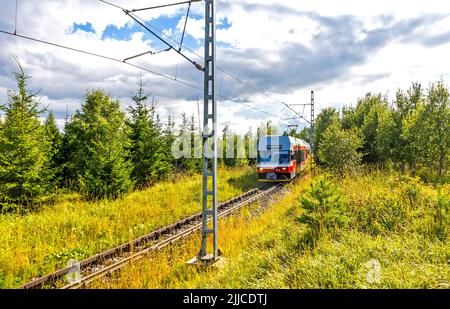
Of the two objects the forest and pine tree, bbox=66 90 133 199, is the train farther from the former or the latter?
pine tree, bbox=66 90 133 199

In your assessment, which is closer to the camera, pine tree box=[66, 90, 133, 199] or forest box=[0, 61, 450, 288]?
forest box=[0, 61, 450, 288]

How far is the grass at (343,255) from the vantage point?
465 cm

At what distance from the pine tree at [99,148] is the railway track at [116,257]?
5336mm

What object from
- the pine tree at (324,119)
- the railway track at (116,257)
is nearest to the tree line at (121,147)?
the railway track at (116,257)

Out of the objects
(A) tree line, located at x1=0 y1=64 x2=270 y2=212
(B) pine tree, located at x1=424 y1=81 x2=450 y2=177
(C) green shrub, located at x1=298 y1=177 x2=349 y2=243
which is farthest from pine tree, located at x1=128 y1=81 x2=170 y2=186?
(B) pine tree, located at x1=424 y1=81 x2=450 y2=177

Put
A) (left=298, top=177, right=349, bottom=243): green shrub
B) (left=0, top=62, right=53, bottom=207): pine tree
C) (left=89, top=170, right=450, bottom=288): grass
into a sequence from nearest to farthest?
(left=89, top=170, right=450, bottom=288): grass < (left=298, top=177, right=349, bottom=243): green shrub < (left=0, top=62, right=53, bottom=207): pine tree

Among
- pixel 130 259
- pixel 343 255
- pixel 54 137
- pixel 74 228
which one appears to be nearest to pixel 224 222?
pixel 130 259

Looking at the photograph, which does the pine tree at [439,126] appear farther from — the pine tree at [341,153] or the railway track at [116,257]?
the railway track at [116,257]

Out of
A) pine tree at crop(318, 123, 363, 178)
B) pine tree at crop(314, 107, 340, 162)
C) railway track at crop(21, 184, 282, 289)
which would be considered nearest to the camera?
railway track at crop(21, 184, 282, 289)

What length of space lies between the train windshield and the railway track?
10.3m

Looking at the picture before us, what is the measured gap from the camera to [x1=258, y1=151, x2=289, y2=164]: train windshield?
20.4 meters

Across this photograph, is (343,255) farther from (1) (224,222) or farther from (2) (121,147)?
(2) (121,147)
